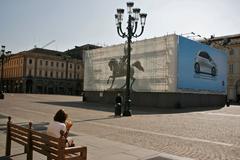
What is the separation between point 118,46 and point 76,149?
39.9 m

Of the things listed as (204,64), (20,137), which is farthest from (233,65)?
(20,137)

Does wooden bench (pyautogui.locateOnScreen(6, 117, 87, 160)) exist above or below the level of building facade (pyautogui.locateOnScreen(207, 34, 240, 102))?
below

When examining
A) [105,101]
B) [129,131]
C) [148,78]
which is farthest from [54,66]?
[129,131]

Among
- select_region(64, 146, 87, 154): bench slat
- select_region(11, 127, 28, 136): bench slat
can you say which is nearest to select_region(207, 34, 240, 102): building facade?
select_region(11, 127, 28, 136): bench slat

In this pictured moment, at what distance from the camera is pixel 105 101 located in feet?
151

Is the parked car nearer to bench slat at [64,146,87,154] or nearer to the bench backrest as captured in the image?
the bench backrest

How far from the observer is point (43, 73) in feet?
322

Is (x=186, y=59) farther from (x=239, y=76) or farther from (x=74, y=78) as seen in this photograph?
(x=74, y=78)

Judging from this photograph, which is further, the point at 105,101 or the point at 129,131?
the point at 105,101

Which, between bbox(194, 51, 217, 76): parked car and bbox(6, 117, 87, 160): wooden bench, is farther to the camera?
bbox(194, 51, 217, 76): parked car

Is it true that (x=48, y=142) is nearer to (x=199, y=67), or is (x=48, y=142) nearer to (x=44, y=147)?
(x=44, y=147)

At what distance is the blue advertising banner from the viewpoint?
3890 centimetres

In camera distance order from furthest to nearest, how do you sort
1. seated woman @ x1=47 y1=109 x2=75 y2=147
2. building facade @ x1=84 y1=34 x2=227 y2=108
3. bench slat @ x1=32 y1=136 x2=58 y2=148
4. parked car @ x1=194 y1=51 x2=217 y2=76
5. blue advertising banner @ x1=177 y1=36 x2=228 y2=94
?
parked car @ x1=194 y1=51 x2=217 y2=76
blue advertising banner @ x1=177 y1=36 x2=228 y2=94
building facade @ x1=84 y1=34 x2=227 y2=108
seated woman @ x1=47 y1=109 x2=75 y2=147
bench slat @ x1=32 y1=136 x2=58 y2=148

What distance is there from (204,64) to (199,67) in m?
1.70
